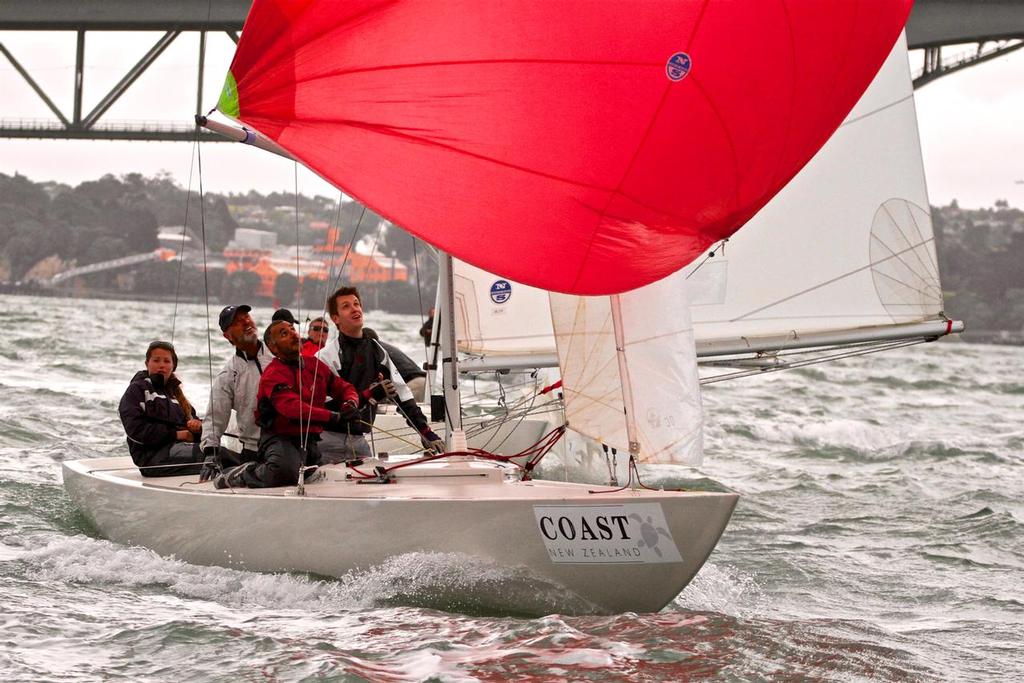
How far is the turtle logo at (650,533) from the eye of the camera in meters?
5.32

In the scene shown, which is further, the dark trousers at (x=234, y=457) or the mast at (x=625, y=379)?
the dark trousers at (x=234, y=457)

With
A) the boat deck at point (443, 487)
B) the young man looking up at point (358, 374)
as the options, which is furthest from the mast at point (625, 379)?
the young man looking up at point (358, 374)

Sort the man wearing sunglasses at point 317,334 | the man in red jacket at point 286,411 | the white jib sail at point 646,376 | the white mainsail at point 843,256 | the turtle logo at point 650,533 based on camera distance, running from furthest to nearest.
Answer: the white mainsail at point 843,256 < the man wearing sunglasses at point 317,334 < the man in red jacket at point 286,411 < the white jib sail at point 646,376 < the turtle logo at point 650,533

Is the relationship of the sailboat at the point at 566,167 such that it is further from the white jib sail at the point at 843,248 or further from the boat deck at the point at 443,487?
the white jib sail at the point at 843,248

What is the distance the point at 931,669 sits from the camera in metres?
5.30

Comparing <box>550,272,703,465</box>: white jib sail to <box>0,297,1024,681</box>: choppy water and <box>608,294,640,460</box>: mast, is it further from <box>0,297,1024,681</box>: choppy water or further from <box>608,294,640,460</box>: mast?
<box>0,297,1024,681</box>: choppy water

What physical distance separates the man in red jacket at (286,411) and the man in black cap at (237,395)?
30cm

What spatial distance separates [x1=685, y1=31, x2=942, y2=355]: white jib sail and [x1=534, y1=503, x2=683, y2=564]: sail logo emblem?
324cm

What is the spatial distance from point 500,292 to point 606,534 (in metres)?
4.01

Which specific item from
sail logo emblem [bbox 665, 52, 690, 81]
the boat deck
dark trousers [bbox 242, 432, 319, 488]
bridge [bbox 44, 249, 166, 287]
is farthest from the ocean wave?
bridge [bbox 44, 249, 166, 287]

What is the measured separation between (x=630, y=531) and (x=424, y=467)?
1117 mm

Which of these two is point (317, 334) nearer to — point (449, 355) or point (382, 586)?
point (449, 355)

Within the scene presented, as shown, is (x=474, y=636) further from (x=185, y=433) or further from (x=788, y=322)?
(x=788, y=322)

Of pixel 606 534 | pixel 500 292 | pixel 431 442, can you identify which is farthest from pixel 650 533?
pixel 500 292
